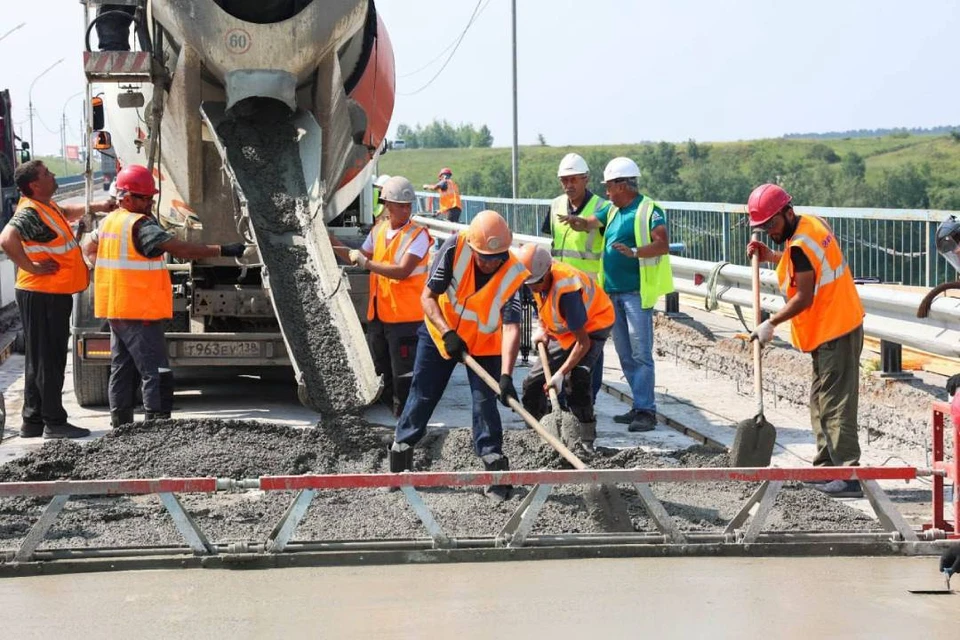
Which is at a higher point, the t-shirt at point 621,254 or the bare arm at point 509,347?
the t-shirt at point 621,254

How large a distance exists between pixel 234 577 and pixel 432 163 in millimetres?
86760

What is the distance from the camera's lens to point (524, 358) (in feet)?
38.4

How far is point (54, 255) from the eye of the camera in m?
8.98

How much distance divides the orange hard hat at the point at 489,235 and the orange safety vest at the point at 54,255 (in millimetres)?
3581

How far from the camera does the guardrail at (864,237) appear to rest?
10070 mm

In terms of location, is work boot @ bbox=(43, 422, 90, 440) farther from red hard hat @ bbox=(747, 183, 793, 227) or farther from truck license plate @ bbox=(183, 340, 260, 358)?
red hard hat @ bbox=(747, 183, 793, 227)

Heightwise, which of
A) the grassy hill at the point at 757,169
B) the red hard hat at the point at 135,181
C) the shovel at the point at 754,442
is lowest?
the shovel at the point at 754,442

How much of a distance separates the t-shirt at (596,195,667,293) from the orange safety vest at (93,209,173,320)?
2.99m

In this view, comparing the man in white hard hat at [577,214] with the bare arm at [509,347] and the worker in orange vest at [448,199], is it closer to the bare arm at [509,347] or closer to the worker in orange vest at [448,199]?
the bare arm at [509,347]

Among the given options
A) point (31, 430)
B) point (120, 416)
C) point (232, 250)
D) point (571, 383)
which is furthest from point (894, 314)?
point (31, 430)

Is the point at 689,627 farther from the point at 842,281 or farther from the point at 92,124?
the point at 92,124

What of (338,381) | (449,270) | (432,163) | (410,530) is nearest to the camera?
(410,530)

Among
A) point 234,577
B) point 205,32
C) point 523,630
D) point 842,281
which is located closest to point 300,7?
point 205,32

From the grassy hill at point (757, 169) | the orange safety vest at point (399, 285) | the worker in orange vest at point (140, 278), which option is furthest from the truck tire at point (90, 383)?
the grassy hill at point (757, 169)
